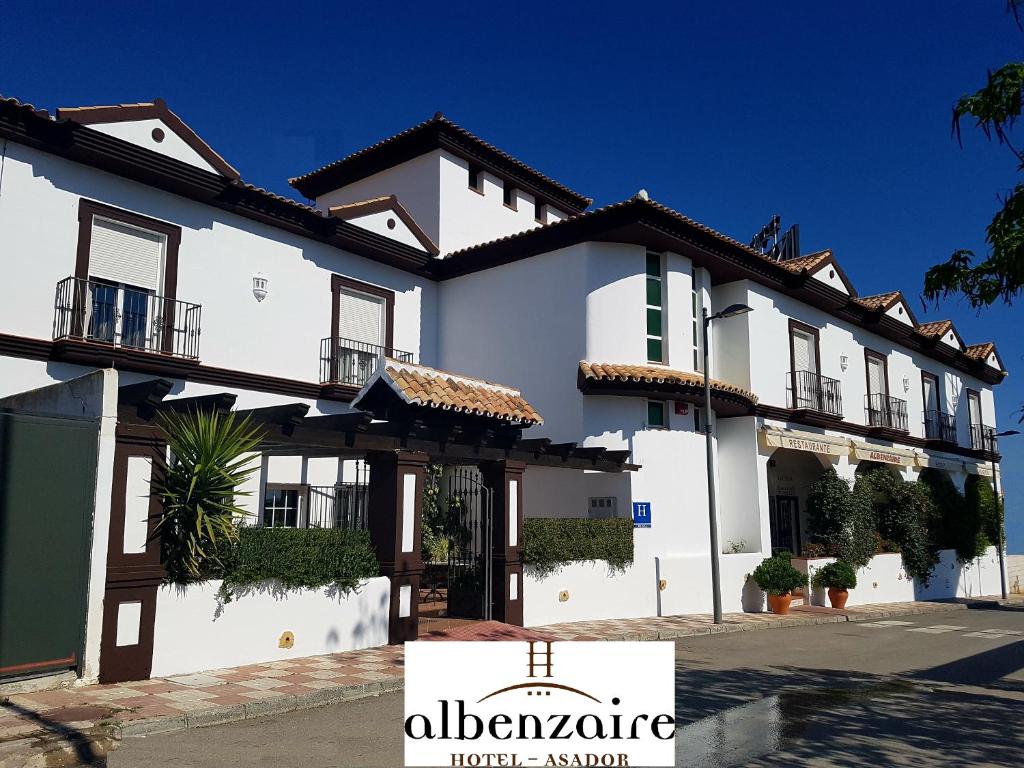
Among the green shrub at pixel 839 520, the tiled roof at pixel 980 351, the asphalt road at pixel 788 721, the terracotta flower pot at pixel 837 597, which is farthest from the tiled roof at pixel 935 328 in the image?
the asphalt road at pixel 788 721

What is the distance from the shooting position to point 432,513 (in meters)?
18.4

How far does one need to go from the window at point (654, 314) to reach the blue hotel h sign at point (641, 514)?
3.47 m

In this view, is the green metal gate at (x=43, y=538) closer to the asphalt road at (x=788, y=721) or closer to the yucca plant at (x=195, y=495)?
the yucca plant at (x=195, y=495)

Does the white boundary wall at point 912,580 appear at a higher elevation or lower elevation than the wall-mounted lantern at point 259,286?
lower

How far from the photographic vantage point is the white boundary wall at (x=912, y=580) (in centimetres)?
2283

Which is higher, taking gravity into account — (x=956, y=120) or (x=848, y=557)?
(x=956, y=120)

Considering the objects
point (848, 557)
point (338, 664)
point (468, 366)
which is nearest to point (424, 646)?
point (338, 664)

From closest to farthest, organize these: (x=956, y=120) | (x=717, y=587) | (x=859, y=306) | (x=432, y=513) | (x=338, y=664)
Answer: (x=956, y=120) < (x=338, y=664) < (x=717, y=587) < (x=432, y=513) < (x=859, y=306)

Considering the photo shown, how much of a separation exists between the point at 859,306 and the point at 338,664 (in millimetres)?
21126

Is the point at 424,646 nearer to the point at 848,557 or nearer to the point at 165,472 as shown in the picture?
the point at 165,472

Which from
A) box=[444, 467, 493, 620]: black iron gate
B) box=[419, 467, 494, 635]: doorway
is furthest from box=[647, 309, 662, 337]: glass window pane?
box=[444, 467, 493, 620]: black iron gate

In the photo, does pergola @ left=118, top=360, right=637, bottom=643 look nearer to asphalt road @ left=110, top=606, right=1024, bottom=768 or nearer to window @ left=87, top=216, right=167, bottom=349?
window @ left=87, top=216, right=167, bottom=349

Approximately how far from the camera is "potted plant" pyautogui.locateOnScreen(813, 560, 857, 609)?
2141 cm

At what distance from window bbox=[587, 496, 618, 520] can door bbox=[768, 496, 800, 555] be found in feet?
28.6
